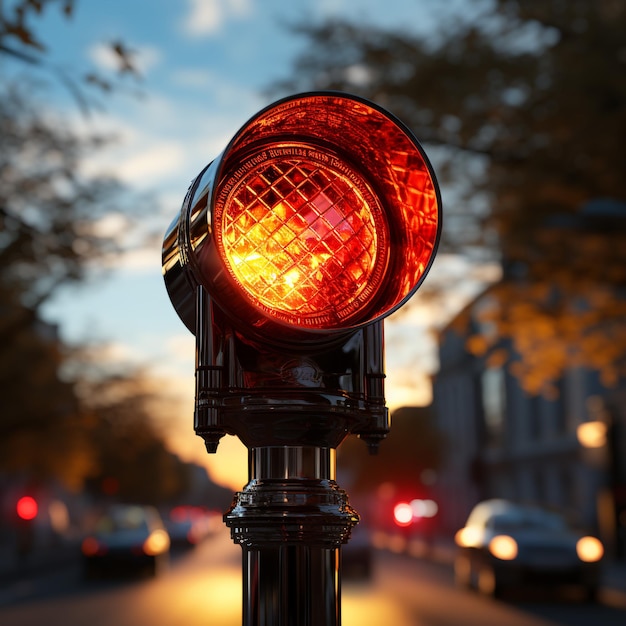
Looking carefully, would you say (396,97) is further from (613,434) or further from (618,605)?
(613,434)

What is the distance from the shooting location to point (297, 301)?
1.38 meters

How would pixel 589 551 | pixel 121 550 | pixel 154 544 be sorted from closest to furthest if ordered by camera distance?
pixel 589 551, pixel 121 550, pixel 154 544

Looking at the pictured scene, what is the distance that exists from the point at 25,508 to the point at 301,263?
31.5 meters

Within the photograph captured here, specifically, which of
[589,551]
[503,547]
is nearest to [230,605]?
[503,547]

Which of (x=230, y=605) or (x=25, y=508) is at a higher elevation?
(x=25, y=508)

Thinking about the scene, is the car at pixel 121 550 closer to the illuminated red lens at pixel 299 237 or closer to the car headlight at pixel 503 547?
the car headlight at pixel 503 547

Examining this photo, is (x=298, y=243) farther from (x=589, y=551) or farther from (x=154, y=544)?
(x=154, y=544)

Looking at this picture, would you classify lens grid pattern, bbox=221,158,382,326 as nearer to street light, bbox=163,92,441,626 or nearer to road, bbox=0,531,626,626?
street light, bbox=163,92,441,626

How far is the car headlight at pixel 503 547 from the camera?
1531 centimetres

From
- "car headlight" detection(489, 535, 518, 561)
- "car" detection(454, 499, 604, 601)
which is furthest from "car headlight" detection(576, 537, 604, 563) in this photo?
"car headlight" detection(489, 535, 518, 561)

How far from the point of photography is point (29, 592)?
19.6m

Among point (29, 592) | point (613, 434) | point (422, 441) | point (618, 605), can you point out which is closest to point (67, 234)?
point (29, 592)

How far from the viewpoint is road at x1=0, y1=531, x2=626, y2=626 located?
13094 millimetres

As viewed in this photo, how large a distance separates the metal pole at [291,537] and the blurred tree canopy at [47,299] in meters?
3.56
